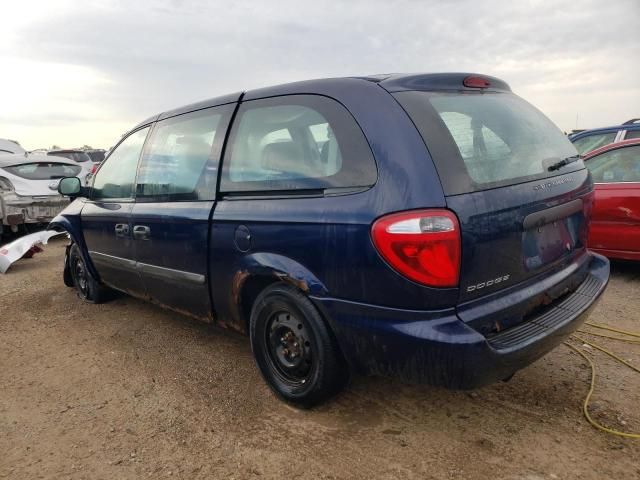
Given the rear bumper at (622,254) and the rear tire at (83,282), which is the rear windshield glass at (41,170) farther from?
the rear bumper at (622,254)

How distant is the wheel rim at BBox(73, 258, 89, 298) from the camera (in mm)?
4867

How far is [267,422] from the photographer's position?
264 cm

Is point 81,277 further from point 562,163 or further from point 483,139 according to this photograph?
point 562,163

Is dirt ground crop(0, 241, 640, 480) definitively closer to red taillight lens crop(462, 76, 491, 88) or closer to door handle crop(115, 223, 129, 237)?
door handle crop(115, 223, 129, 237)

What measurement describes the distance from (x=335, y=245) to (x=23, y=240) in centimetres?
598

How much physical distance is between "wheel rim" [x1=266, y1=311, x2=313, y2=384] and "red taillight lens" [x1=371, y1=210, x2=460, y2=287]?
0.74 metres

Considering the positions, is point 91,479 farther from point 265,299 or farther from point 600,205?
point 600,205

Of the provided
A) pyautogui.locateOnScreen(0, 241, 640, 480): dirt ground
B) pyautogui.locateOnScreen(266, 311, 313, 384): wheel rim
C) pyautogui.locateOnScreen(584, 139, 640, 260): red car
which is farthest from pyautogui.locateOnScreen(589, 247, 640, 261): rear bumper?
pyautogui.locateOnScreen(266, 311, 313, 384): wheel rim

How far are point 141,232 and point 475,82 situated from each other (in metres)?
2.47

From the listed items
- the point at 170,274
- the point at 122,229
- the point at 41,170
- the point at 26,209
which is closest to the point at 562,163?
the point at 170,274

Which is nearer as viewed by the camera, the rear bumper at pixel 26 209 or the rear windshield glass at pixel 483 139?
the rear windshield glass at pixel 483 139

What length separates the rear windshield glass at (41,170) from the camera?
8312 millimetres

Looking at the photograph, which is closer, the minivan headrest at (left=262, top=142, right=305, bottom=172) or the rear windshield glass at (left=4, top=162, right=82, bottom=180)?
the minivan headrest at (left=262, top=142, right=305, bottom=172)

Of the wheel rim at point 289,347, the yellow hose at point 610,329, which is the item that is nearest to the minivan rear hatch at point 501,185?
the wheel rim at point 289,347
